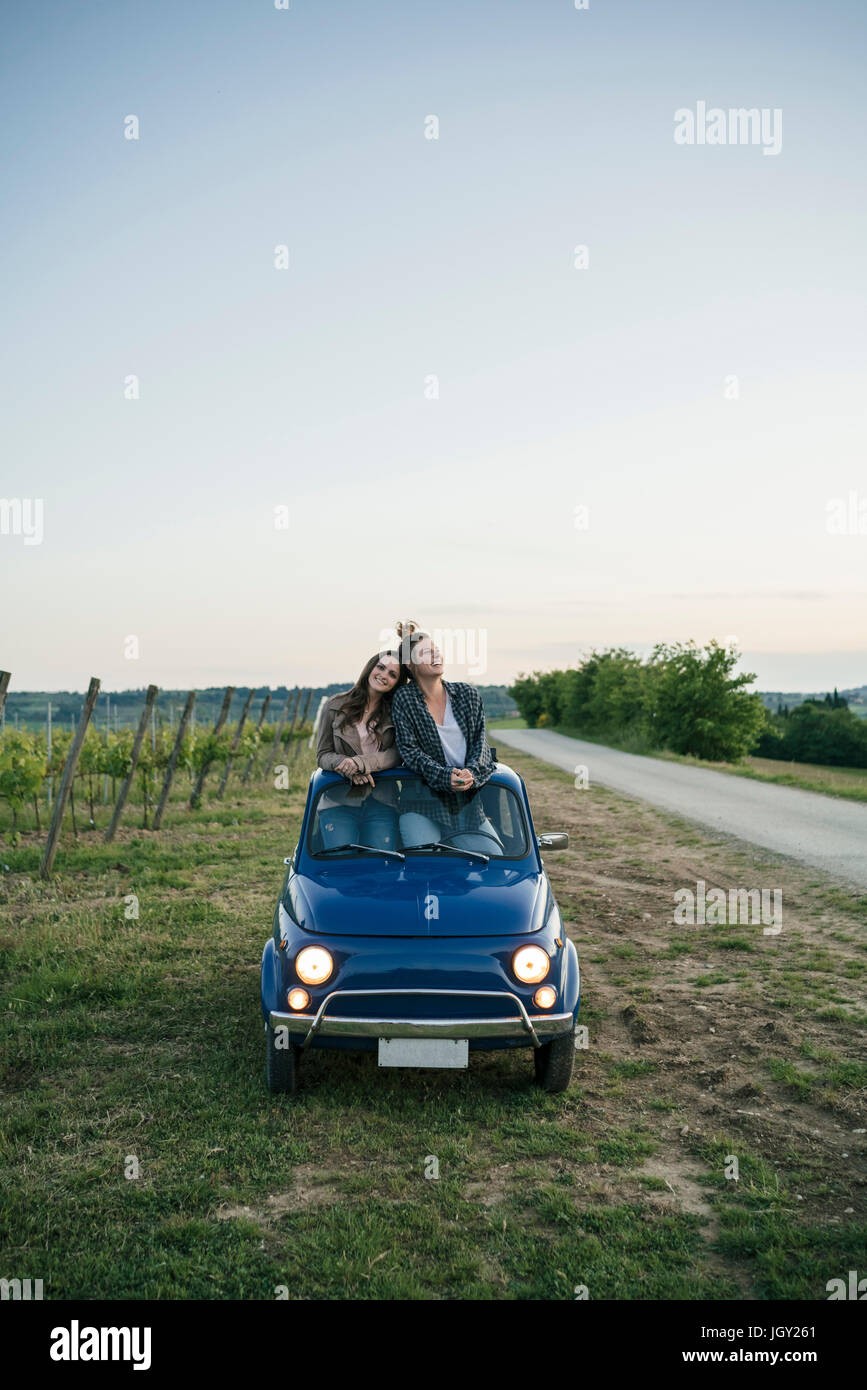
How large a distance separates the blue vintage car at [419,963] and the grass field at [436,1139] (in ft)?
1.28

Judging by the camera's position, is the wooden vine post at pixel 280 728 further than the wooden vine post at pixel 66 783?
Yes

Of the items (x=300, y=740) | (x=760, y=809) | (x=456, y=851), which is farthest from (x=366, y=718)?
(x=300, y=740)

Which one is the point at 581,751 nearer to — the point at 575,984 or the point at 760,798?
the point at 760,798

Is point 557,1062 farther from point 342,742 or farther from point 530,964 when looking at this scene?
point 342,742

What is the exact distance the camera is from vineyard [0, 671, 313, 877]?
12.4 metres

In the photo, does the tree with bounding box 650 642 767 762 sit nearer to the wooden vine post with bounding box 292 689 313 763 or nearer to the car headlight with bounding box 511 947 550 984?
the wooden vine post with bounding box 292 689 313 763

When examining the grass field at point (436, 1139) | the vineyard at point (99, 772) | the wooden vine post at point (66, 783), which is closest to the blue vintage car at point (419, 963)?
the grass field at point (436, 1139)

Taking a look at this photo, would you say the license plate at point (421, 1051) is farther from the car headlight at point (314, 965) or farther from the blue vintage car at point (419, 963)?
the car headlight at point (314, 965)

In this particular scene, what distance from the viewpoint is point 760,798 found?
18531mm

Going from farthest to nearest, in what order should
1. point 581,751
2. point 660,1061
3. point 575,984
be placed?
point 581,751
point 660,1061
point 575,984

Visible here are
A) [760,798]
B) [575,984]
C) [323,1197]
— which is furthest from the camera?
[760,798]

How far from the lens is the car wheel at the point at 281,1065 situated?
471 cm
